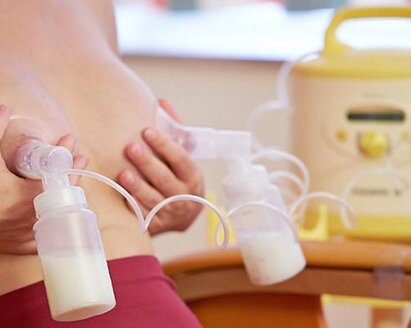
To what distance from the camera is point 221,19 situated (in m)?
2.40

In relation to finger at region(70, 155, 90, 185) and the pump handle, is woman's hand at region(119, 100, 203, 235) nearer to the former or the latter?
finger at region(70, 155, 90, 185)

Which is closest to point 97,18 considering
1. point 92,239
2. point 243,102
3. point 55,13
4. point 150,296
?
point 55,13

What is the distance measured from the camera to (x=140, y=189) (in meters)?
1.05

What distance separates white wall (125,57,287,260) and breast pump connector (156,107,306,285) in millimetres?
996

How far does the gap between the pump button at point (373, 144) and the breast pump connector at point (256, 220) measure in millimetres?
376

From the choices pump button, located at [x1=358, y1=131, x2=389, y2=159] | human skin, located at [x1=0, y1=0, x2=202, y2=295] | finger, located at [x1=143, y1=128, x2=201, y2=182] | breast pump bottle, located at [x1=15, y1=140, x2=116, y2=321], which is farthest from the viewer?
pump button, located at [x1=358, y1=131, x2=389, y2=159]

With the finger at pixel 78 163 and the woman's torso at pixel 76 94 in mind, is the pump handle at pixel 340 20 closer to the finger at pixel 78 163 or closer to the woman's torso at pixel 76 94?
the woman's torso at pixel 76 94

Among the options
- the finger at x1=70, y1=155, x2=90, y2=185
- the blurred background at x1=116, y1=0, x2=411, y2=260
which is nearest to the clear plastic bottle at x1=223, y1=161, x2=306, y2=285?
the finger at x1=70, y1=155, x2=90, y2=185

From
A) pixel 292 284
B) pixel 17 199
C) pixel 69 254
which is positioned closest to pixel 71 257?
pixel 69 254

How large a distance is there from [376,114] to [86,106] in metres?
0.57

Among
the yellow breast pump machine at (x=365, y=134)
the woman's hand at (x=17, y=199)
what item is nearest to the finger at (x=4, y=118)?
the woman's hand at (x=17, y=199)

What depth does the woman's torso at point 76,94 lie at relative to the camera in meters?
0.96

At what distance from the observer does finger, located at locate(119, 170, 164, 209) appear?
1.04 m

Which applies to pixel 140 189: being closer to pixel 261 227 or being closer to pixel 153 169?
pixel 153 169
